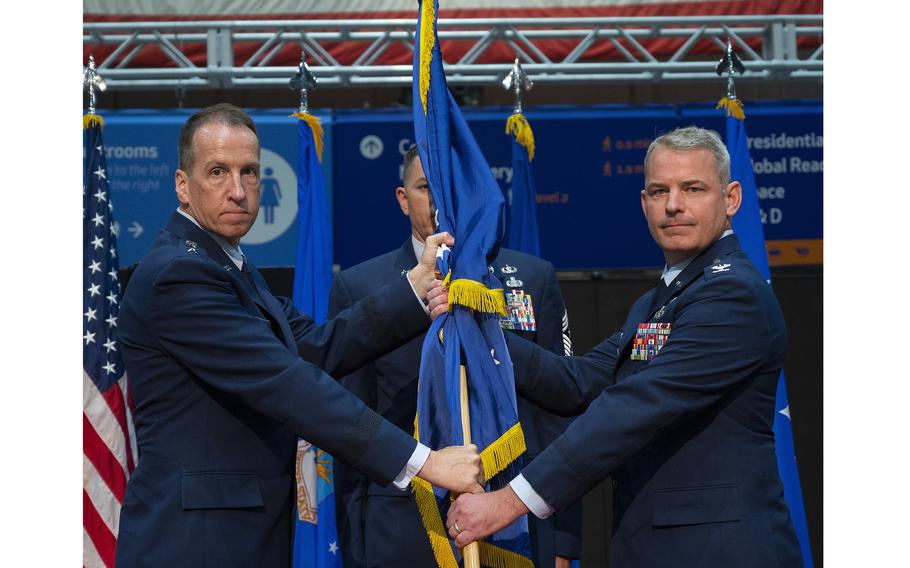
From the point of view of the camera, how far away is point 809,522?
6.39 metres

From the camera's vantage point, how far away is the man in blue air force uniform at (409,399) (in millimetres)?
3342

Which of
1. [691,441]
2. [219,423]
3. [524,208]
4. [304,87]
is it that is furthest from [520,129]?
[219,423]

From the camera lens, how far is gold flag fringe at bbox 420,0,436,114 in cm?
293

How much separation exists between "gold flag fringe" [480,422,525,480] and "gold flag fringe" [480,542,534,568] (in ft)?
0.64

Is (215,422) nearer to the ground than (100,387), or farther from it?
farther from it

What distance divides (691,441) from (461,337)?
0.64m

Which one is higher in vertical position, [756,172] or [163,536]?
[756,172]

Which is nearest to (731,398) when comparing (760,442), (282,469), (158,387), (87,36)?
(760,442)

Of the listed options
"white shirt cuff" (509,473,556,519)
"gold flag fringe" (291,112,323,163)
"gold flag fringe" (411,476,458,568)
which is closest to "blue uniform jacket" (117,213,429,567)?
"gold flag fringe" (411,476,458,568)

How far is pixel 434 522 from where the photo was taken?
283 cm

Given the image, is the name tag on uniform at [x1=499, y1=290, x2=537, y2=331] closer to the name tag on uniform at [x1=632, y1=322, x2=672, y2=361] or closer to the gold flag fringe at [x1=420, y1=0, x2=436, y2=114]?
the name tag on uniform at [x1=632, y1=322, x2=672, y2=361]

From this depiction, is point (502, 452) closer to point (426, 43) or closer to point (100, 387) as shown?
point (426, 43)

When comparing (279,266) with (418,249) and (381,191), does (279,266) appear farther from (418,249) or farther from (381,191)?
(418,249)

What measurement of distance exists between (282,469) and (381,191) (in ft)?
10.7
